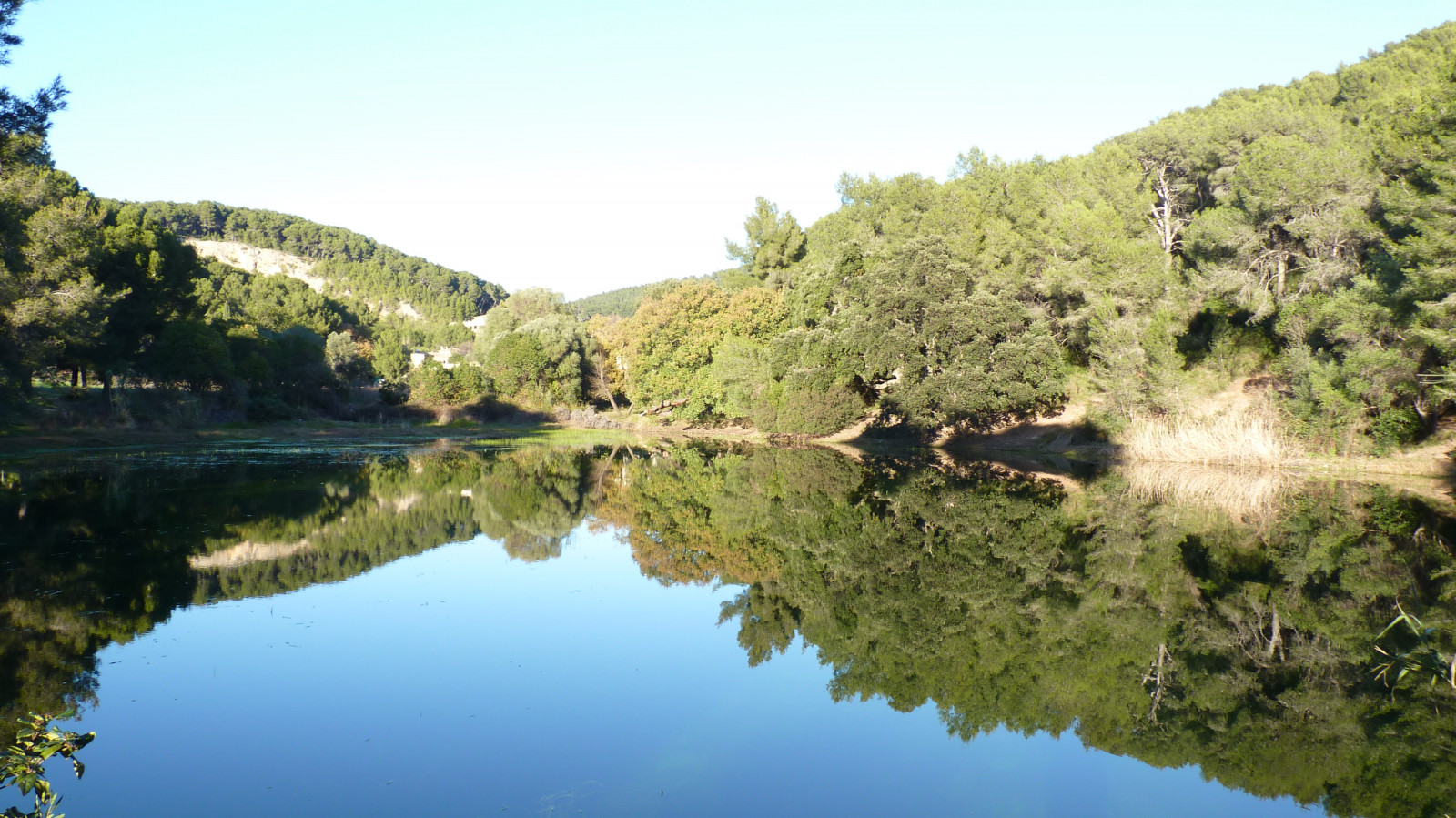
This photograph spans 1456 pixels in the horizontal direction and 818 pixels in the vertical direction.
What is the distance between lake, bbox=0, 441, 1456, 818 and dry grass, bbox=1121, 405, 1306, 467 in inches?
355

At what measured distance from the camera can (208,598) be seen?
27.3ft

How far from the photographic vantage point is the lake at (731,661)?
4.57 metres

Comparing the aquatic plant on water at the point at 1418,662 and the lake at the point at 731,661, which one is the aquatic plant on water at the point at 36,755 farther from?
the aquatic plant on water at the point at 1418,662

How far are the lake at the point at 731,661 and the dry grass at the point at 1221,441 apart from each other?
903 cm

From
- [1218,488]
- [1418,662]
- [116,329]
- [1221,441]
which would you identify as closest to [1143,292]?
[1221,441]

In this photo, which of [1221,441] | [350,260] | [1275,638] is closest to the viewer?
[1275,638]

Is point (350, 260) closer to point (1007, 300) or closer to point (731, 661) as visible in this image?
point (1007, 300)

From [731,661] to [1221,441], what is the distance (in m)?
21.8

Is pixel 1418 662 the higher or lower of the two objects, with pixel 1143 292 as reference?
lower

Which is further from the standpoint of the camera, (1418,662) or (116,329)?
(116,329)

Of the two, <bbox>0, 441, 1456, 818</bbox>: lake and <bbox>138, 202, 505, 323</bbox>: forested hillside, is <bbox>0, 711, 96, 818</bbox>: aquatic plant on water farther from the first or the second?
<bbox>138, 202, 505, 323</bbox>: forested hillside

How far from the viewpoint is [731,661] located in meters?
6.83

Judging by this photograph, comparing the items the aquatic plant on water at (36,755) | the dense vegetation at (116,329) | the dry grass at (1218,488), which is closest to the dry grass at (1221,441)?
the dry grass at (1218,488)

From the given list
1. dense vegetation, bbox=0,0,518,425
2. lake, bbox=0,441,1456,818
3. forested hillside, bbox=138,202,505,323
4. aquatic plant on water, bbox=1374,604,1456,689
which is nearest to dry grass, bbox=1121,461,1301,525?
lake, bbox=0,441,1456,818
